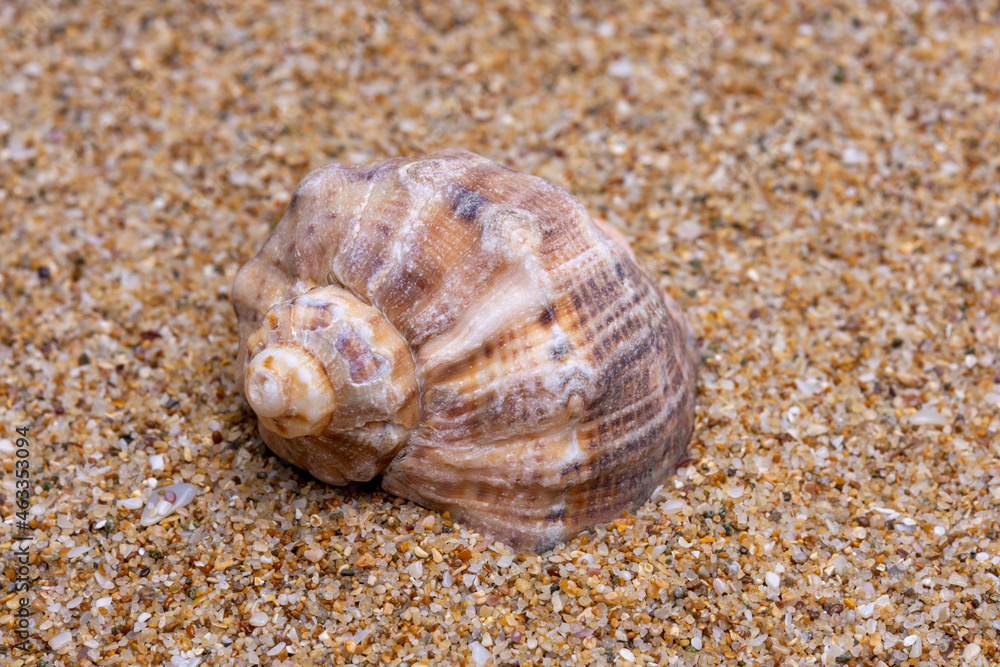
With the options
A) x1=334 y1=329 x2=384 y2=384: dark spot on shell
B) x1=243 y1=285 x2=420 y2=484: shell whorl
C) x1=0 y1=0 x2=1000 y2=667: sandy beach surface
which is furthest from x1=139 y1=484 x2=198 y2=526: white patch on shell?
x1=334 y1=329 x2=384 y2=384: dark spot on shell

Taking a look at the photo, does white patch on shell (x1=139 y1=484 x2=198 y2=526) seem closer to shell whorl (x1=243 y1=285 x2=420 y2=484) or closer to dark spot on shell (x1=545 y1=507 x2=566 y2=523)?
shell whorl (x1=243 y1=285 x2=420 y2=484)

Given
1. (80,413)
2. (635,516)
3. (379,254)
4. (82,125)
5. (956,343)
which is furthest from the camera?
(82,125)

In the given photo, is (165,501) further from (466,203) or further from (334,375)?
(466,203)

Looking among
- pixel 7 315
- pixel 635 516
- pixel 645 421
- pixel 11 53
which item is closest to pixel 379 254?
pixel 645 421

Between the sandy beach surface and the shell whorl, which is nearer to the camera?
the shell whorl

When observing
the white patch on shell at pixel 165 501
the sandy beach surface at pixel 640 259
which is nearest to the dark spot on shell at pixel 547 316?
the sandy beach surface at pixel 640 259

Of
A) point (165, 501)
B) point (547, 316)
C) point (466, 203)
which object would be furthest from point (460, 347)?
point (165, 501)

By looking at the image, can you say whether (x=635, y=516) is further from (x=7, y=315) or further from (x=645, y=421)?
(x=7, y=315)

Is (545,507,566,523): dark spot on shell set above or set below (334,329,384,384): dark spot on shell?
below
